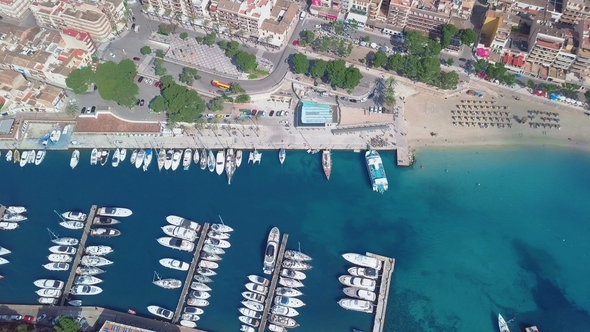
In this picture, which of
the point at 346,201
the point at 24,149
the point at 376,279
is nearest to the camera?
the point at 376,279

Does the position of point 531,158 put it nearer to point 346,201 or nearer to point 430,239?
point 430,239

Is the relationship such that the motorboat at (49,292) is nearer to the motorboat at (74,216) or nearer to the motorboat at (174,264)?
the motorboat at (74,216)

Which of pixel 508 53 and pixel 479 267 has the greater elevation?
pixel 508 53

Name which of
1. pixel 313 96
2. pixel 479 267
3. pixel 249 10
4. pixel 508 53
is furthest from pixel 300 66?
pixel 479 267

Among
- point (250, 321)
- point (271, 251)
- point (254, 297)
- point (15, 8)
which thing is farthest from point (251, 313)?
point (15, 8)

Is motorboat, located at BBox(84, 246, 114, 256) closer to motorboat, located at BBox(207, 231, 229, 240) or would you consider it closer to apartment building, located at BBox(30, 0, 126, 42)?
motorboat, located at BBox(207, 231, 229, 240)

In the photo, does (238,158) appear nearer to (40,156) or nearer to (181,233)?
(181,233)
